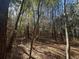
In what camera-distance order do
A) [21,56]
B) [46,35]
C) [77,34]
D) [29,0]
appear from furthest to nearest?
[46,35] < [77,34] < [21,56] < [29,0]

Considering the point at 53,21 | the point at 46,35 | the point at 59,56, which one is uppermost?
the point at 53,21

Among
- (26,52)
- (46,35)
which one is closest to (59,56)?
(26,52)

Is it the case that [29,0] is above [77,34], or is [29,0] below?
above

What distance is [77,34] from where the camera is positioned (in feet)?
78.9

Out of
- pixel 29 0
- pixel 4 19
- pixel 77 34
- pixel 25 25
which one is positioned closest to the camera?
pixel 4 19

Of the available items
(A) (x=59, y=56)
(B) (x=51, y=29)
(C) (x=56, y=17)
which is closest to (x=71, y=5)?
(A) (x=59, y=56)

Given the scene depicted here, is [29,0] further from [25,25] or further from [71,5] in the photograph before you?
[25,25]

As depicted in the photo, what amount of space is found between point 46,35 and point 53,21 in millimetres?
4345

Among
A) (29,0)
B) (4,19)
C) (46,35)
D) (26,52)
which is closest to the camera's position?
(4,19)

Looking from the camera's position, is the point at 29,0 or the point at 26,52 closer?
the point at 29,0

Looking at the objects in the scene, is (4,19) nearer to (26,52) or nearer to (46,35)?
(26,52)

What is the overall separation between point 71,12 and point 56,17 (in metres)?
7.59

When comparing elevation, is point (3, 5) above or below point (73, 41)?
above

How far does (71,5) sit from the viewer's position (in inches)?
568
